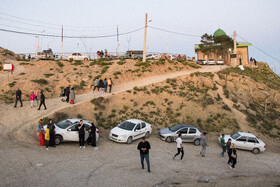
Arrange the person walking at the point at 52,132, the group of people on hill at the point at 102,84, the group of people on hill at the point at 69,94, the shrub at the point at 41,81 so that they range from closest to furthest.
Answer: the person walking at the point at 52,132 → the group of people on hill at the point at 69,94 → the group of people on hill at the point at 102,84 → the shrub at the point at 41,81

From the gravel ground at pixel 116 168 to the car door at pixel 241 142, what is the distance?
201 centimetres

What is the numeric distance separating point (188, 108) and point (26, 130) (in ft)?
52.2

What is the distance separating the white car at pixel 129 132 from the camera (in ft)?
53.0

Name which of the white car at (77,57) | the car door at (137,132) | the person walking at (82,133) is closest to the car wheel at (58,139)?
the person walking at (82,133)

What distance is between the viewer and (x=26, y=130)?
16.1 meters

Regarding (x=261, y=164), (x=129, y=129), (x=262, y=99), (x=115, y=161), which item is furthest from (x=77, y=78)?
(x=262, y=99)

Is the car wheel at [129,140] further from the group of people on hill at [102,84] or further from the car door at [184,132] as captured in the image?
the group of people on hill at [102,84]

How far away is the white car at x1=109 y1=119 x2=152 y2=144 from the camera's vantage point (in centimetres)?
1616

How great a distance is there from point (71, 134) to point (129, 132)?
4.15 metres

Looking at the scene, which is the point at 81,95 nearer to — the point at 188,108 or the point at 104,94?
the point at 104,94

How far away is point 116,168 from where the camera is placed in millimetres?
11836

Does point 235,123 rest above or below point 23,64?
below

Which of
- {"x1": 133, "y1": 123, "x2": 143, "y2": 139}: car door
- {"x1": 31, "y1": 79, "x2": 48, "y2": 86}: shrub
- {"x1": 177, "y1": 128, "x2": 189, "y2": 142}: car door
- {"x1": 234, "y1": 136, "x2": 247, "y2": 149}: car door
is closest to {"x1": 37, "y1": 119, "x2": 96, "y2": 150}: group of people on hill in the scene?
{"x1": 133, "y1": 123, "x2": 143, "y2": 139}: car door

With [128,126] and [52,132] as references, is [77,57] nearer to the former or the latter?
[128,126]
